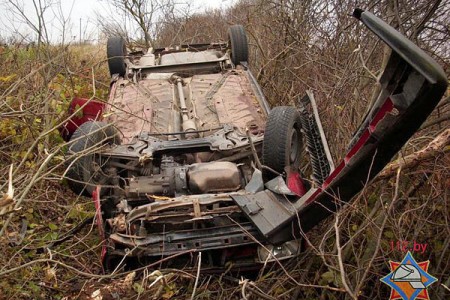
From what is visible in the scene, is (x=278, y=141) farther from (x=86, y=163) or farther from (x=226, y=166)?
(x=86, y=163)

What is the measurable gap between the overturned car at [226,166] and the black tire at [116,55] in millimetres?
727

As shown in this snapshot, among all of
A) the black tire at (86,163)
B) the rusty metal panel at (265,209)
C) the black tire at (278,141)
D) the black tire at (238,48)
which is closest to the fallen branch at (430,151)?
the rusty metal panel at (265,209)

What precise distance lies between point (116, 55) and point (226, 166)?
10.3 ft

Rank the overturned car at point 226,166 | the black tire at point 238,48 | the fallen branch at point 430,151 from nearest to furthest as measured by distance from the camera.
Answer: the overturned car at point 226,166
the fallen branch at point 430,151
the black tire at point 238,48

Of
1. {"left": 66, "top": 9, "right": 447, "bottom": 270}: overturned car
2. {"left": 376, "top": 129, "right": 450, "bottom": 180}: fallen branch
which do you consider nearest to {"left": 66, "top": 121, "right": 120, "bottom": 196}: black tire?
{"left": 66, "top": 9, "right": 447, "bottom": 270}: overturned car

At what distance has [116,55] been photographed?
6.23 m

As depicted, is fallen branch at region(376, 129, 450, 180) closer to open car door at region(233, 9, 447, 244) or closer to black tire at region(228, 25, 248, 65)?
open car door at region(233, 9, 447, 244)

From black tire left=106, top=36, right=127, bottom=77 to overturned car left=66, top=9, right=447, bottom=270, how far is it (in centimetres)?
73

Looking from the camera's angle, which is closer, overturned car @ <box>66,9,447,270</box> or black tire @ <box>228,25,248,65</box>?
overturned car @ <box>66,9,447,270</box>

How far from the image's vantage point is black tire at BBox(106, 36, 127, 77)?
6.10 meters

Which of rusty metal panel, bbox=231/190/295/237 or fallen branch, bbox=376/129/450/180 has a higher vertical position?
fallen branch, bbox=376/129/450/180

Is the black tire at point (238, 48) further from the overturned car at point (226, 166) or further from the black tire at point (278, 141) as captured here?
the black tire at point (278, 141)

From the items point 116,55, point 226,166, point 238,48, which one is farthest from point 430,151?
point 116,55

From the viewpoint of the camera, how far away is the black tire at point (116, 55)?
610 cm
